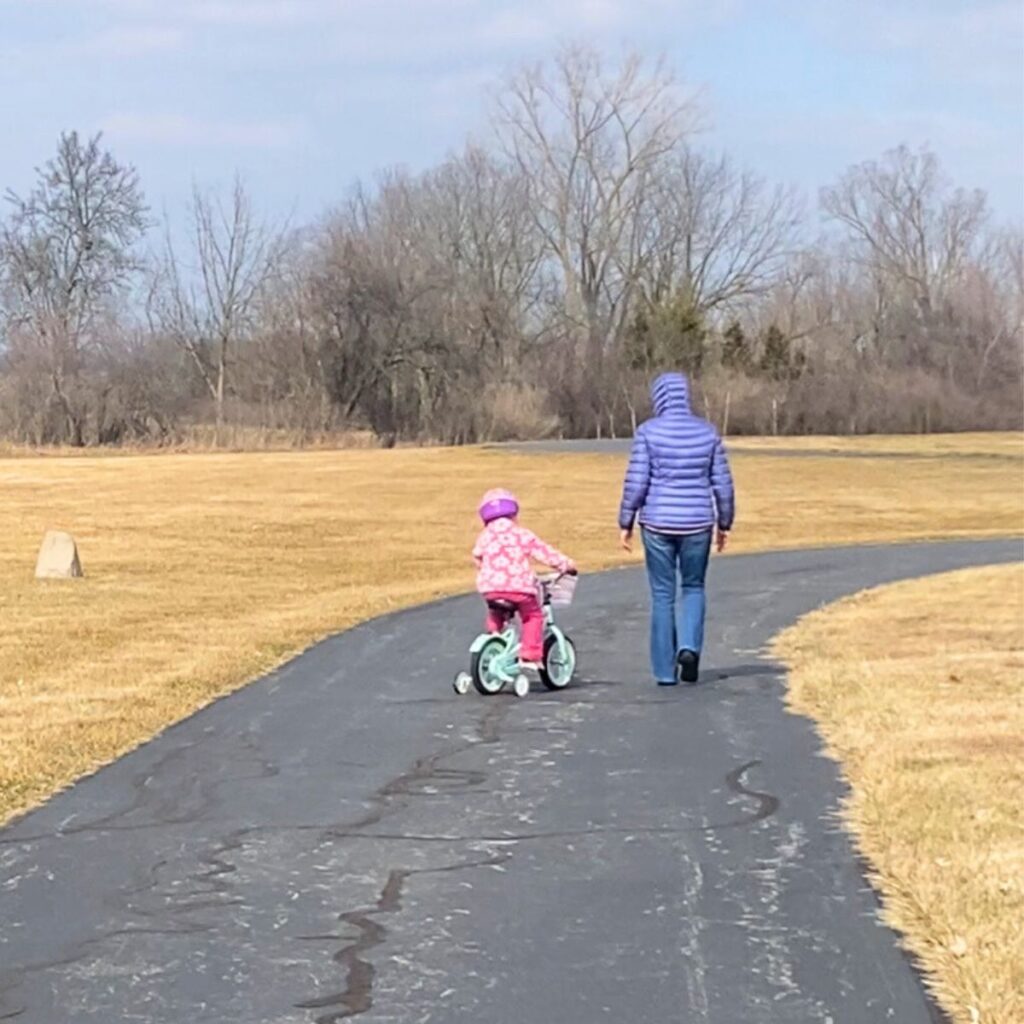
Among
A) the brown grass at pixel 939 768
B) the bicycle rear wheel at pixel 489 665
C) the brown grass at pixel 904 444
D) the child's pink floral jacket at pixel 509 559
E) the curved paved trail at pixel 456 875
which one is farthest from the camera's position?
the brown grass at pixel 904 444

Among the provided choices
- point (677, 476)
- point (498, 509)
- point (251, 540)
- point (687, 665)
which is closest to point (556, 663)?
point (687, 665)

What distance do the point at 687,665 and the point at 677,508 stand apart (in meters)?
0.98

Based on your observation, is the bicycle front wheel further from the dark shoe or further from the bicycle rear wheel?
the dark shoe

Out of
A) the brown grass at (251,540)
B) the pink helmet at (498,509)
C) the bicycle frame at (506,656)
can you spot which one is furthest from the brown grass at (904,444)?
the bicycle frame at (506,656)

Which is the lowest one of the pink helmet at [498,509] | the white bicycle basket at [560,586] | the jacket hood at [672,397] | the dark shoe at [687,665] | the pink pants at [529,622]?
the dark shoe at [687,665]

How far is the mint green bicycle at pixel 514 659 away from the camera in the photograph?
1101 centimetres

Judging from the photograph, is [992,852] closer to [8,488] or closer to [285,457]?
[8,488]

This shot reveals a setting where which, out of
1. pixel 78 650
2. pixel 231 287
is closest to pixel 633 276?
pixel 231 287

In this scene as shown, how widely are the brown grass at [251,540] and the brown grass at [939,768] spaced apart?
3.62 m

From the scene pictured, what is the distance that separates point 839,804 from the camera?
7.61 metres

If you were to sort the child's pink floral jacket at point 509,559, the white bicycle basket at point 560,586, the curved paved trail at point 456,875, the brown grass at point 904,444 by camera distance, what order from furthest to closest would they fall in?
the brown grass at point 904,444 → the white bicycle basket at point 560,586 → the child's pink floral jacket at point 509,559 → the curved paved trail at point 456,875

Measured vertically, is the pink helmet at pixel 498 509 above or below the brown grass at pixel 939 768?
above

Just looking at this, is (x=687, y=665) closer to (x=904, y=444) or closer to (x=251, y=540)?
(x=251, y=540)

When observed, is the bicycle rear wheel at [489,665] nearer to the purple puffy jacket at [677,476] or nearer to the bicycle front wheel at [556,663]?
the bicycle front wheel at [556,663]
